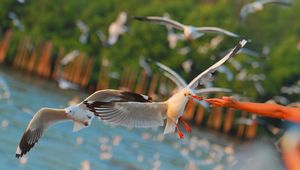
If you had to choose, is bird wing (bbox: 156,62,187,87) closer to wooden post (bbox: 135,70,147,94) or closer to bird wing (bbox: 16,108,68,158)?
bird wing (bbox: 16,108,68,158)

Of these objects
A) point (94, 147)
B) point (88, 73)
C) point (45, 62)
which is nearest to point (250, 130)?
point (88, 73)

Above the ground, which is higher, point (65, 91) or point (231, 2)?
point (231, 2)

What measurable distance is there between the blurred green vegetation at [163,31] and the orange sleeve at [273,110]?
39.9 m

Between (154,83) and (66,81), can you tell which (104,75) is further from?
(66,81)

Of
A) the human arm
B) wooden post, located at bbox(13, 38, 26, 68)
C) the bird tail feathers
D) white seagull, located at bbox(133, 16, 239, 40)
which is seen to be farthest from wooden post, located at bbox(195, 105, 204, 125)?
the human arm

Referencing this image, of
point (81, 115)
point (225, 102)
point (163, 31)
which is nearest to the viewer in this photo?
point (225, 102)

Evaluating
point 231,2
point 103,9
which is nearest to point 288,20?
point 231,2

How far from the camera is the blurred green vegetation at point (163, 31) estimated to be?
48.5 m

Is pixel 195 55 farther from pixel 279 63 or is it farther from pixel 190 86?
pixel 190 86

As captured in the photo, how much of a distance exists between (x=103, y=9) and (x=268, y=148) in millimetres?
52041

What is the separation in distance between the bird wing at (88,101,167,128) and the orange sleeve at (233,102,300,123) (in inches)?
144

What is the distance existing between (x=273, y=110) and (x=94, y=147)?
60.8 feet

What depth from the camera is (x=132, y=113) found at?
26.3 ft

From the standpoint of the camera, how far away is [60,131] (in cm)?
2356
